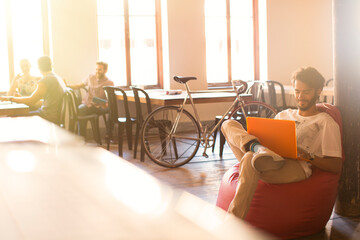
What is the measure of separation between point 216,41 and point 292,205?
6.30 m

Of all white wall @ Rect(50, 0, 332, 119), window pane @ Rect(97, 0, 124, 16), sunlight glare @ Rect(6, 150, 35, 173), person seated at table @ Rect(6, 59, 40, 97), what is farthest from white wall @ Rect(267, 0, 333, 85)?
sunlight glare @ Rect(6, 150, 35, 173)

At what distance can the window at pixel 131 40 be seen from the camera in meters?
8.04

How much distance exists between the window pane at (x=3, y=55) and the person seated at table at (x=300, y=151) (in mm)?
5263

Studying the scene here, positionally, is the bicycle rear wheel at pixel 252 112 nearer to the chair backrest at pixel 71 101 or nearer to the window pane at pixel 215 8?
the chair backrest at pixel 71 101

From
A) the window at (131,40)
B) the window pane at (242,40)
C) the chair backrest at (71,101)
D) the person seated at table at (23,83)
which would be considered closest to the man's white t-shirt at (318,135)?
the chair backrest at (71,101)

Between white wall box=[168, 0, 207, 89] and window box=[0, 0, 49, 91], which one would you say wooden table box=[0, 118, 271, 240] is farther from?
white wall box=[168, 0, 207, 89]

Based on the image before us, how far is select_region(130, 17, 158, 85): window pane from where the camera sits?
824cm

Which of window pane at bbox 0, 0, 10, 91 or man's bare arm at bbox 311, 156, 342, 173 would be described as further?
window pane at bbox 0, 0, 10, 91

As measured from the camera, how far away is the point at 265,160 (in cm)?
279

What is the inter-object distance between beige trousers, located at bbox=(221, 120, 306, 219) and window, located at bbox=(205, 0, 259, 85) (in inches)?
228

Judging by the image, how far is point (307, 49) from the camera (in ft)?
31.0

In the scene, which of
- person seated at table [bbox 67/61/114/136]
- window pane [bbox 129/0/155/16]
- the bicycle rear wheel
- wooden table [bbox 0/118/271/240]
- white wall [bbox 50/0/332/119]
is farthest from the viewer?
window pane [bbox 129/0/155/16]

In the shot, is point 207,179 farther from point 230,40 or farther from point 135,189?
point 230,40

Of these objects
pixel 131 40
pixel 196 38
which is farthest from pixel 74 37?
pixel 196 38
